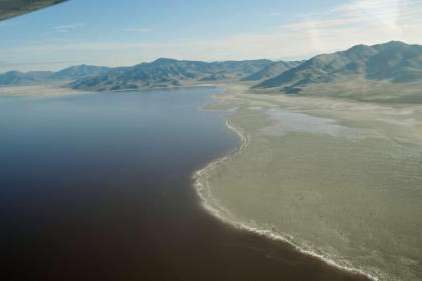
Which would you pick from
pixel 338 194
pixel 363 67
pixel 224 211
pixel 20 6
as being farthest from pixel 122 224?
pixel 363 67

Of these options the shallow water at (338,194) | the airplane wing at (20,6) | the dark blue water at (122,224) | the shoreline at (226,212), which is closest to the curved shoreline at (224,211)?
the shoreline at (226,212)

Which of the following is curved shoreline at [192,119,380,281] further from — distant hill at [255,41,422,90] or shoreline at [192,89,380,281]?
distant hill at [255,41,422,90]

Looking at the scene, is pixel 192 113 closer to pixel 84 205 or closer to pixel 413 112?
pixel 413 112

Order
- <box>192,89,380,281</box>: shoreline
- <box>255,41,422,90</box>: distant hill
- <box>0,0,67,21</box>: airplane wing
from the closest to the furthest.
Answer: <box>192,89,380,281</box>: shoreline → <box>0,0,67,21</box>: airplane wing → <box>255,41,422,90</box>: distant hill

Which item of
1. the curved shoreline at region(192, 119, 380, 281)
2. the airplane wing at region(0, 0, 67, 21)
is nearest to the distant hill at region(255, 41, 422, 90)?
the curved shoreline at region(192, 119, 380, 281)

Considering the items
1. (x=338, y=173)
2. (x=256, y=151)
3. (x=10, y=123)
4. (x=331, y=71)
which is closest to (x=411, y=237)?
(x=338, y=173)

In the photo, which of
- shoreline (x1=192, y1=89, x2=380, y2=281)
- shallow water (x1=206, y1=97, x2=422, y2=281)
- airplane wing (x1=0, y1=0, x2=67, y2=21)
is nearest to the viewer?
shoreline (x1=192, y1=89, x2=380, y2=281)

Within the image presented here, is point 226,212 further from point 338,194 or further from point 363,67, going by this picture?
point 363,67

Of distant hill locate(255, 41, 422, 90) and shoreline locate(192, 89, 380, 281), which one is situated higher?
distant hill locate(255, 41, 422, 90)
